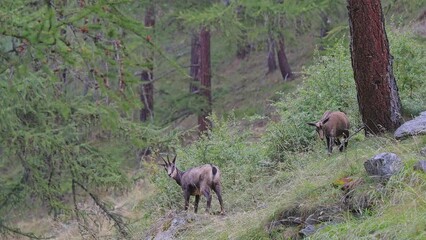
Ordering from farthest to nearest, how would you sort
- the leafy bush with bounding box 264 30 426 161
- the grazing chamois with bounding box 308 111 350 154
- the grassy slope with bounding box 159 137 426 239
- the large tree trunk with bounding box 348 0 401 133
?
the leafy bush with bounding box 264 30 426 161, the grazing chamois with bounding box 308 111 350 154, the large tree trunk with bounding box 348 0 401 133, the grassy slope with bounding box 159 137 426 239

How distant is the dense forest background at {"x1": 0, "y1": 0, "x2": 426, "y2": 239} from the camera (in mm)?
6352

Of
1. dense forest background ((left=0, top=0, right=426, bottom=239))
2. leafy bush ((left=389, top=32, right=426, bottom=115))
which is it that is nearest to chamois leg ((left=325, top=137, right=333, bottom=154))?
dense forest background ((left=0, top=0, right=426, bottom=239))

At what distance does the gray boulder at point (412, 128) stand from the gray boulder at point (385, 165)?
189 centimetres

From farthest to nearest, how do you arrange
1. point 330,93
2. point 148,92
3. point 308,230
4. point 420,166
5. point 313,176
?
point 148,92
point 330,93
point 313,176
point 308,230
point 420,166

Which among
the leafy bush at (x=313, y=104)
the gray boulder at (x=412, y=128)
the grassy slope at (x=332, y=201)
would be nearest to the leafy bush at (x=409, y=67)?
the leafy bush at (x=313, y=104)

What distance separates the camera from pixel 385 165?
257 inches

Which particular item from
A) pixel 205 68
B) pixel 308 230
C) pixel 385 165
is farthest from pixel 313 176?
pixel 205 68

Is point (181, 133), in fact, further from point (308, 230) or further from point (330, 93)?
point (308, 230)

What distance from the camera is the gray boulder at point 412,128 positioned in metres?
8.40

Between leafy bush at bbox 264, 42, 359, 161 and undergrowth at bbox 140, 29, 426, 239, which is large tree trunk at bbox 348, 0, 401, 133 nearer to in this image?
undergrowth at bbox 140, 29, 426, 239

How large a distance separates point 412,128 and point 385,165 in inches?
86.3

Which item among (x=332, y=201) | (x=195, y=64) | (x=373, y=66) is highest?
(x=373, y=66)

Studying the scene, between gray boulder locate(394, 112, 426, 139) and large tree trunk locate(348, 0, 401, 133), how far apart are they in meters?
0.46

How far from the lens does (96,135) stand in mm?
17547
